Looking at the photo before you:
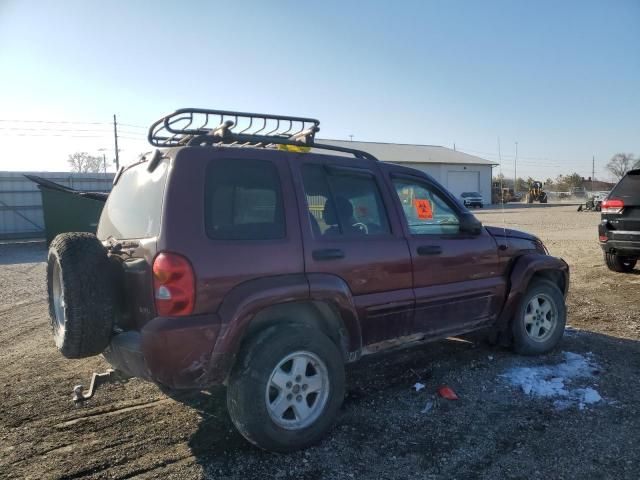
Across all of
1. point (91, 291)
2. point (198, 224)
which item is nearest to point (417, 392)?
point (198, 224)

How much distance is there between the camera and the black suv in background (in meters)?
8.39

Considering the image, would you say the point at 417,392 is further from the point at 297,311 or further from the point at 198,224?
the point at 198,224

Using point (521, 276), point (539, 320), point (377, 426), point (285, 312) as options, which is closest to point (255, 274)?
point (285, 312)

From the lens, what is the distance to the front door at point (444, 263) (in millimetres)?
4102

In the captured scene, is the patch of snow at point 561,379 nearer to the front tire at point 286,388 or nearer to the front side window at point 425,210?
the front side window at point 425,210

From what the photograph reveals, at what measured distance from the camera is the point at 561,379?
4.41 metres

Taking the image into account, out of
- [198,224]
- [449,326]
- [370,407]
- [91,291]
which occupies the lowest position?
[370,407]

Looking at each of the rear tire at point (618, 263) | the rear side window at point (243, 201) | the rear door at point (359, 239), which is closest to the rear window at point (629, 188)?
the rear tire at point (618, 263)

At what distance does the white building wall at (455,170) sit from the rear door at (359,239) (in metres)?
47.7

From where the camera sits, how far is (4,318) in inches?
271

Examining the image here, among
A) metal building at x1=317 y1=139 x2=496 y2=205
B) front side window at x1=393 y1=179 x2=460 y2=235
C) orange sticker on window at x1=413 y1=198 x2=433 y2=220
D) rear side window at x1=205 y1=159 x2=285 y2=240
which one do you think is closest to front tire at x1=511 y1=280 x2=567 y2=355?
front side window at x1=393 y1=179 x2=460 y2=235

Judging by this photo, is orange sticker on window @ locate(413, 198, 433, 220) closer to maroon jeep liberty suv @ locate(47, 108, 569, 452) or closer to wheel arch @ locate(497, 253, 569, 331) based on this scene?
maroon jeep liberty suv @ locate(47, 108, 569, 452)

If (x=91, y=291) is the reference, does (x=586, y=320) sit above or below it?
below

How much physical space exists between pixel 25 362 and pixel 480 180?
55419 millimetres
